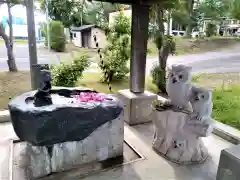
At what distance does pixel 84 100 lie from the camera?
2.47 m

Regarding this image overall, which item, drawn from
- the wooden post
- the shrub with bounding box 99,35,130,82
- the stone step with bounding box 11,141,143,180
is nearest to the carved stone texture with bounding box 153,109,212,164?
the stone step with bounding box 11,141,143,180

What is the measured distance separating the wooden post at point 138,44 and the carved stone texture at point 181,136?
1.08 m

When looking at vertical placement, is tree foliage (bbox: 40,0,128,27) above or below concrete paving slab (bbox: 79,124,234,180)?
above

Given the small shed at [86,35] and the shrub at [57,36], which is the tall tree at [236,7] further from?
the shrub at [57,36]

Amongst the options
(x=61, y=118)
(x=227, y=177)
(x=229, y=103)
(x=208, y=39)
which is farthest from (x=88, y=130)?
(x=208, y=39)

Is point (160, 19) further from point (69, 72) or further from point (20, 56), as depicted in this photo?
point (20, 56)

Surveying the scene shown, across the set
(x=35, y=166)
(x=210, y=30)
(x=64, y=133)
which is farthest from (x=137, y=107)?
(x=210, y=30)

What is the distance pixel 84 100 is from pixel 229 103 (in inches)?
133

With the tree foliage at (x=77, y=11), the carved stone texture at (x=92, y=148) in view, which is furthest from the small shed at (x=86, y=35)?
the carved stone texture at (x=92, y=148)

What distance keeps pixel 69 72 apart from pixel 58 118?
9.51ft

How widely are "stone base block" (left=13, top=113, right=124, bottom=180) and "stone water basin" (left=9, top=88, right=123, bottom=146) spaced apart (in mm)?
92

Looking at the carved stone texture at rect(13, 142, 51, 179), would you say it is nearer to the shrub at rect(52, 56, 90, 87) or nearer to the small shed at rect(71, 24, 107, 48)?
the shrub at rect(52, 56, 90, 87)

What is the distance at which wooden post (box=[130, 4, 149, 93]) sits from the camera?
3.40 meters

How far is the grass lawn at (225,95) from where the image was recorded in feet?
12.9
